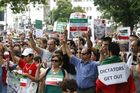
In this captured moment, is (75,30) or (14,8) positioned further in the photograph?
(14,8)

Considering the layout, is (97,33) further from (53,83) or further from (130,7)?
(130,7)

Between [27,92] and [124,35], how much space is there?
3.80 metres

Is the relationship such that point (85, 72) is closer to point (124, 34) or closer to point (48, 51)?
point (48, 51)

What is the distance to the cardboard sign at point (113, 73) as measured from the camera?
7977 millimetres

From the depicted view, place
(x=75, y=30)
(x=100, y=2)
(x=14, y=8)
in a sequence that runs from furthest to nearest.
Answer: (x=100, y=2), (x=14, y=8), (x=75, y=30)

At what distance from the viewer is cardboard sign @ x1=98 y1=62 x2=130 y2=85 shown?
798cm

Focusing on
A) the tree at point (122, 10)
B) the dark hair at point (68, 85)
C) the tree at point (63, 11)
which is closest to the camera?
the dark hair at point (68, 85)

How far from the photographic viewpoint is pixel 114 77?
7984 mm

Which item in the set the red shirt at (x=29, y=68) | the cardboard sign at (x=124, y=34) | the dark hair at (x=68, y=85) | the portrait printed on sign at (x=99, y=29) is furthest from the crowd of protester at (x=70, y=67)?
the portrait printed on sign at (x=99, y=29)

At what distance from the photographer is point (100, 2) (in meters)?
36.0

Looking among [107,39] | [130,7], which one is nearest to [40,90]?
[107,39]

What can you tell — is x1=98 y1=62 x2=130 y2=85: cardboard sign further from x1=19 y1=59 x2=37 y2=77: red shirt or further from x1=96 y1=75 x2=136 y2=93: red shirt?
x1=19 y1=59 x2=37 y2=77: red shirt

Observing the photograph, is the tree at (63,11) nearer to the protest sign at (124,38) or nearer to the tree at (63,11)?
the tree at (63,11)

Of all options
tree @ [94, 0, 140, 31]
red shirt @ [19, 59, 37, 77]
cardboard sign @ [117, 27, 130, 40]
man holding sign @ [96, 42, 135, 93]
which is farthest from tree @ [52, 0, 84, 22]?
man holding sign @ [96, 42, 135, 93]
